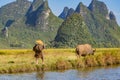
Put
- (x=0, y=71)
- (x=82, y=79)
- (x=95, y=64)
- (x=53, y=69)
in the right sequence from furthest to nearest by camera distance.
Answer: (x=95, y=64)
(x=53, y=69)
(x=0, y=71)
(x=82, y=79)

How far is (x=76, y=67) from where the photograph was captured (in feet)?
93.1

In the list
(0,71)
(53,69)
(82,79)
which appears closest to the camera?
(82,79)

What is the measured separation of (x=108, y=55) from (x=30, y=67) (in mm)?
9374

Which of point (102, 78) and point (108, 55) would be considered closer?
point (102, 78)

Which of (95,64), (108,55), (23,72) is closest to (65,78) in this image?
(23,72)

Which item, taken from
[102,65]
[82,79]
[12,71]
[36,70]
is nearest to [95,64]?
[102,65]

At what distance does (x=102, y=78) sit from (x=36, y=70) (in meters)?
7.55

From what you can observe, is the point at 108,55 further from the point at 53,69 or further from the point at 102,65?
the point at 53,69

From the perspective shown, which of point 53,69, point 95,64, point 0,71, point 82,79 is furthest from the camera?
point 95,64

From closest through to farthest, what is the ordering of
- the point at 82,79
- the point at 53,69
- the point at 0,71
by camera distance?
the point at 82,79, the point at 0,71, the point at 53,69

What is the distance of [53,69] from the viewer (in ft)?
88.0

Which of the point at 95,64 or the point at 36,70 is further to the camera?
the point at 95,64

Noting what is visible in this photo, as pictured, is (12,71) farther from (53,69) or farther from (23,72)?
(53,69)

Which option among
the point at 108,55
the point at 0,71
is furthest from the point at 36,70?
the point at 108,55
